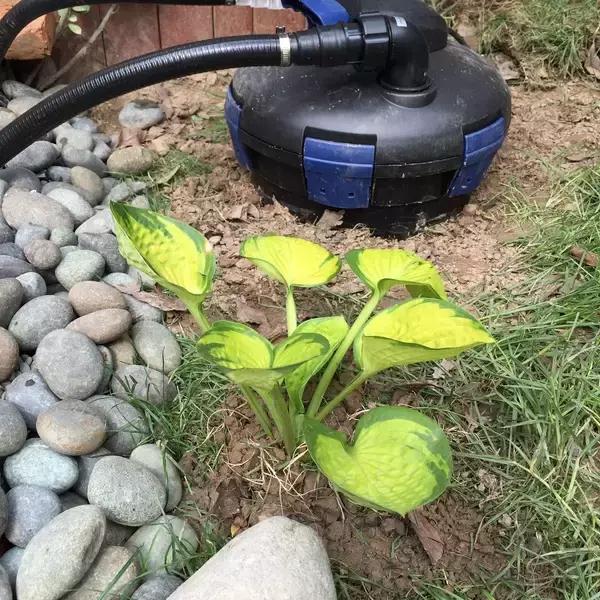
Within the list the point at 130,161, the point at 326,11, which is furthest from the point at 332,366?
the point at 130,161

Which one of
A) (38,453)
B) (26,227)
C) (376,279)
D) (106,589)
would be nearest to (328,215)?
(376,279)

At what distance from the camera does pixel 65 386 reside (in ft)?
3.76

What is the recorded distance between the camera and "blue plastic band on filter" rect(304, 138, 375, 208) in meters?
1.43

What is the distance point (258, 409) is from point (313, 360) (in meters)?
0.14

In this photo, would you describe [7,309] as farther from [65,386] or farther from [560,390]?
[560,390]

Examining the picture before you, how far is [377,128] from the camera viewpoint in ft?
4.69

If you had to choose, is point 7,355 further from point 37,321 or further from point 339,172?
point 339,172

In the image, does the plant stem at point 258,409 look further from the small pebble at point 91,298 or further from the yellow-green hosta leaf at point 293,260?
the small pebble at point 91,298

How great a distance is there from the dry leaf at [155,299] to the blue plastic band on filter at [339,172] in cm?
39

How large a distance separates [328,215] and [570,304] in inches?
21.8

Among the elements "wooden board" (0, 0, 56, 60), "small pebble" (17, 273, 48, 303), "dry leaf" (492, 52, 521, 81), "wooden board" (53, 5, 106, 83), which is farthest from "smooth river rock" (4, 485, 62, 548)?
"dry leaf" (492, 52, 521, 81)

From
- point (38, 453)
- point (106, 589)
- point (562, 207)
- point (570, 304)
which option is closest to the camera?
→ point (106, 589)

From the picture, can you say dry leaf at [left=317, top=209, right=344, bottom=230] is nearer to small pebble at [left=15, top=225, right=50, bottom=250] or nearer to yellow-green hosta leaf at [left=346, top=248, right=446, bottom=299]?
yellow-green hosta leaf at [left=346, top=248, right=446, bottom=299]

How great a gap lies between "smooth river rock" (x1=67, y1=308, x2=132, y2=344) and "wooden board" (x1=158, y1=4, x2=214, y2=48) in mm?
1278
